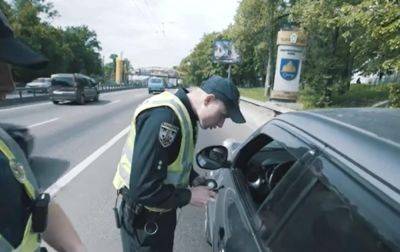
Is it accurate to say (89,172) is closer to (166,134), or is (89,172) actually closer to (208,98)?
(208,98)

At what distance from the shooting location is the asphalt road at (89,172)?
550 centimetres

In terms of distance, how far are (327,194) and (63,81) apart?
28.4m

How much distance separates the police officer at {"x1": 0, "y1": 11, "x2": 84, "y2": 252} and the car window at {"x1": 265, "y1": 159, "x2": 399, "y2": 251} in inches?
38.9

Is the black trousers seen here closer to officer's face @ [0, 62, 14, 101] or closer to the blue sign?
officer's face @ [0, 62, 14, 101]

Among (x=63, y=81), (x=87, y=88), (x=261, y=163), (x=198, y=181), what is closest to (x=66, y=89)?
(x=63, y=81)

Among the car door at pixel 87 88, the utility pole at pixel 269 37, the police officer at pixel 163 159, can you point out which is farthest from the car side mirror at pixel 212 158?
the utility pole at pixel 269 37

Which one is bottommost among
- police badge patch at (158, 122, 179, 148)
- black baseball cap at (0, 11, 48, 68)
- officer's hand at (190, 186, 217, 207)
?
officer's hand at (190, 186, 217, 207)

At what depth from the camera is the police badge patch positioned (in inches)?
103

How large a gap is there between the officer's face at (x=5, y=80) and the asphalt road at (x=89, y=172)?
142 inches

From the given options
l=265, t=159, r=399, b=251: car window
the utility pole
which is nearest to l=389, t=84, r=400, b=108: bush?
l=265, t=159, r=399, b=251: car window

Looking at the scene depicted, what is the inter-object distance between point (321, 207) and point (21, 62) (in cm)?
124

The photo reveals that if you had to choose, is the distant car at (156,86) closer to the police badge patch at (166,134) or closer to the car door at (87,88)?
the car door at (87,88)

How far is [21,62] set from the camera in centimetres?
150

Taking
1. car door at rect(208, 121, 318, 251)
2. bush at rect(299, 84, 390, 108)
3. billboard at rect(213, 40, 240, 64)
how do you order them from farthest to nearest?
billboard at rect(213, 40, 240, 64)
bush at rect(299, 84, 390, 108)
car door at rect(208, 121, 318, 251)
